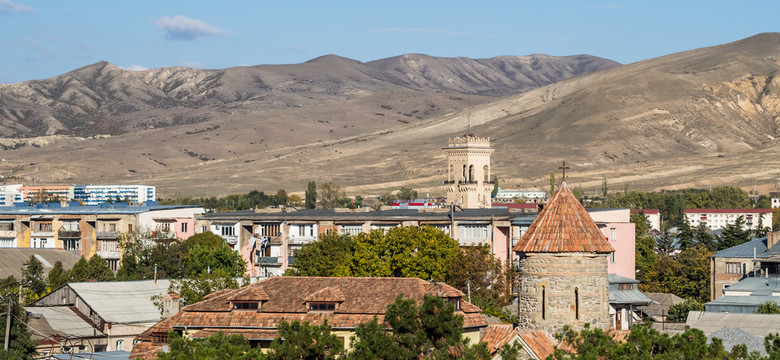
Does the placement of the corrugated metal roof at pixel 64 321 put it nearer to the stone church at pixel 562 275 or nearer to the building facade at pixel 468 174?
the stone church at pixel 562 275

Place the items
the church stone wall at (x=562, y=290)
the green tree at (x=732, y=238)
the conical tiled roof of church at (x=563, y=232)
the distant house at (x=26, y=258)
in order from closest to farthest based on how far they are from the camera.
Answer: the church stone wall at (x=562, y=290) → the conical tiled roof of church at (x=563, y=232) → the distant house at (x=26, y=258) → the green tree at (x=732, y=238)

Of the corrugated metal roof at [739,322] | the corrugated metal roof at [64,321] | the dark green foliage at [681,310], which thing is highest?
the corrugated metal roof at [739,322]

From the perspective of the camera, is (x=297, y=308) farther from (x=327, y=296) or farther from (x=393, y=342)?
(x=393, y=342)

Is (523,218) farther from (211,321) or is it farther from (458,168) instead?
(211,321)

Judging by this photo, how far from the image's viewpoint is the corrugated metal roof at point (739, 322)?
55125mm

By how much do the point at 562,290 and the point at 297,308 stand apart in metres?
12.8

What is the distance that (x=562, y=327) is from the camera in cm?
4259

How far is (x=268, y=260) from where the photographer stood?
11144 cm

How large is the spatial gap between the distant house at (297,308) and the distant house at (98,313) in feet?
54.2

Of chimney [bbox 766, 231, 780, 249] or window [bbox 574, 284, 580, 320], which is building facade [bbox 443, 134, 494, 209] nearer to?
chimney [bbox 766, 231, 780, 249]

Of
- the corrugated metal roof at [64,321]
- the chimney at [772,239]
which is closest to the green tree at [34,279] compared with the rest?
the corrugated metal roof at [64,321]

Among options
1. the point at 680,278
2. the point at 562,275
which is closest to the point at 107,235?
the point at 680,278

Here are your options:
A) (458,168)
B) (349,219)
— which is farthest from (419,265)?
(458,168)

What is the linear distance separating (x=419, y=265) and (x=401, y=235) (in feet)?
14.6
